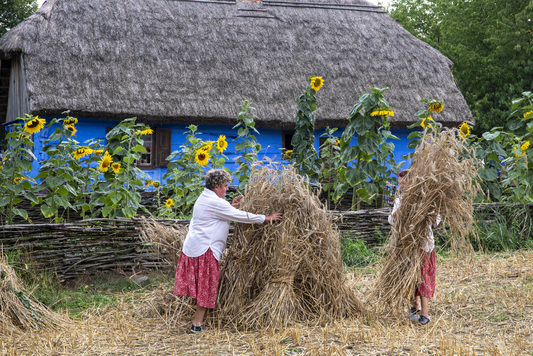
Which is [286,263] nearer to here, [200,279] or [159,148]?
[200,279]

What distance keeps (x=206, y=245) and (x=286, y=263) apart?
1.91 ft

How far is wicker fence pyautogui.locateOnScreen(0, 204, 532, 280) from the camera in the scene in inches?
199

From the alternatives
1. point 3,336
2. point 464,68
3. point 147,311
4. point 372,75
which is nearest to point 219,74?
point 372,75

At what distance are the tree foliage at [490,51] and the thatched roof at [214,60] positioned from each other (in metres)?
4.40

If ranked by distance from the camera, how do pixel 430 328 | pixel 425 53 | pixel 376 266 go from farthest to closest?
1. pixel 425 53
2. pixel 376 266
3. pixel 430 328

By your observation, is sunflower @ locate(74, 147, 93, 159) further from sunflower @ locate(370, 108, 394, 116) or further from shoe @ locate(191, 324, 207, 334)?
sunflower @ locate(370, 108, 394, 116)

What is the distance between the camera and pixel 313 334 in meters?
3.87

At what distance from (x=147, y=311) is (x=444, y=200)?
237 cm

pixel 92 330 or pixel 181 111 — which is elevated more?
pixel 181 111

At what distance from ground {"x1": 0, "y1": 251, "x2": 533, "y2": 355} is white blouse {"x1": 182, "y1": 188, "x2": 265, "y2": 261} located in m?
0.52

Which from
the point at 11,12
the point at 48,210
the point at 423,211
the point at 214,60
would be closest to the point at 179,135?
the point at 214,60

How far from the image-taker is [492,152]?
7.39 m

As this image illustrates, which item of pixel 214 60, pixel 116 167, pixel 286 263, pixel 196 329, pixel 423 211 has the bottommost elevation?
pixel 196 329

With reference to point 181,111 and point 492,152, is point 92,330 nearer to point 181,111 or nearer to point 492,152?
point 492,152
